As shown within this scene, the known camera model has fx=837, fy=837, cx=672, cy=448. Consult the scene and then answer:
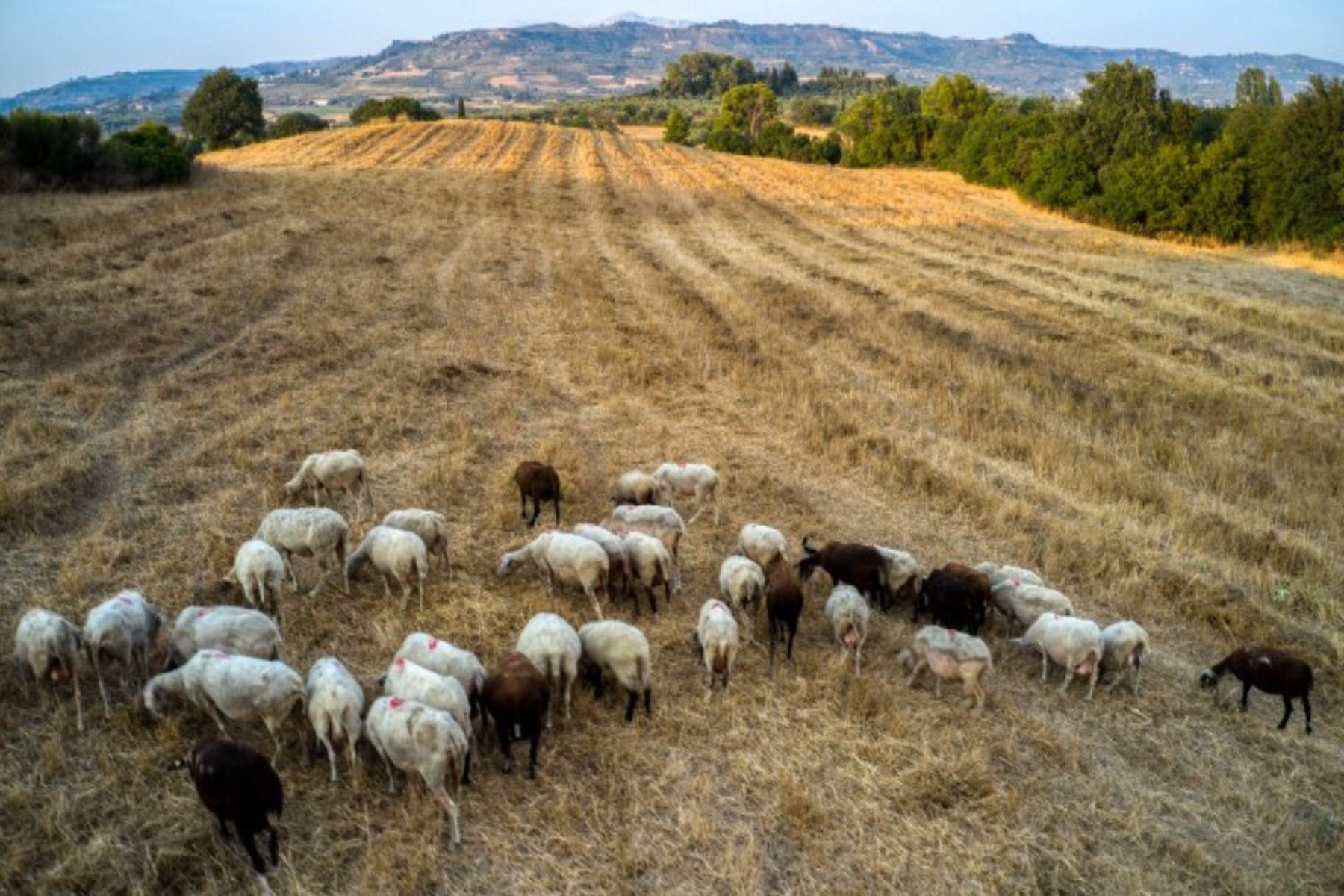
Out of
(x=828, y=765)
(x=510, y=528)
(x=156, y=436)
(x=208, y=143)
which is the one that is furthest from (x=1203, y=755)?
(x=208, y=143)

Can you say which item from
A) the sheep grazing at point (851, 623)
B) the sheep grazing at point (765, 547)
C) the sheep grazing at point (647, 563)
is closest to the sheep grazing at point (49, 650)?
the sheep grazing at point (647, 563)

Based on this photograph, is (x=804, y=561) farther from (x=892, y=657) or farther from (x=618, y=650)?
(x=618, y=650)

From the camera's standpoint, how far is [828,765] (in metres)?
7.36

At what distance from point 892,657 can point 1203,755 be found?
294cm

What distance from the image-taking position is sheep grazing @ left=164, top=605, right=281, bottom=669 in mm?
7641

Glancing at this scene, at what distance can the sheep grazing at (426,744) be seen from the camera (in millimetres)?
6414

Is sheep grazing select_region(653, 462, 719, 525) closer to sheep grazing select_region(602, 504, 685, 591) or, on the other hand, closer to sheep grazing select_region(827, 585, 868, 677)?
sheep grazing select_region(602, 504, 685, 591)

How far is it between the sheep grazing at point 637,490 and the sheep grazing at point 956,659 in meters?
4.50

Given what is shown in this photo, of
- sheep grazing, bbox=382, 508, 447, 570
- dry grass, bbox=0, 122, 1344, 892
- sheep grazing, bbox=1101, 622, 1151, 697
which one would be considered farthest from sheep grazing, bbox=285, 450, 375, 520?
sheep grazing, bbox=1101, 622, 1151, 697

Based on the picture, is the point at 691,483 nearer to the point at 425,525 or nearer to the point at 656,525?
the point at 656,525

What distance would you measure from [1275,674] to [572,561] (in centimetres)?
717

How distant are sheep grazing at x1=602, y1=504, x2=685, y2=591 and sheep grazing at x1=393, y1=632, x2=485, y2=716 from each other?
3.16m

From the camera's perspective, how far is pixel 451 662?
7512mm

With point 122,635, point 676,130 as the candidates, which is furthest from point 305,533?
point 676,130
